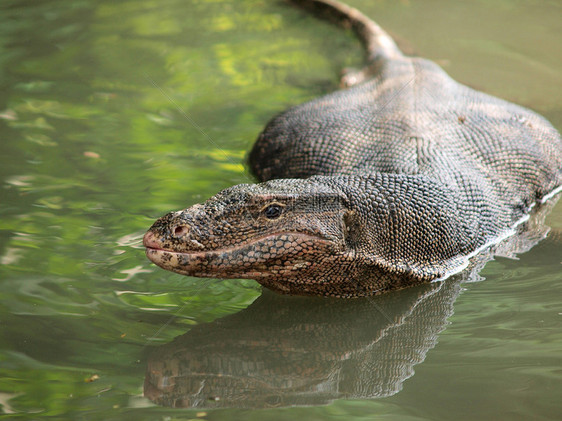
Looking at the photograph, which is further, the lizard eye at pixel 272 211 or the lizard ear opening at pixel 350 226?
the lizard ear opening at pixel 350 226

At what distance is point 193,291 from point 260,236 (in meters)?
0.91

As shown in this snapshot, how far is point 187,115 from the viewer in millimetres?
8875

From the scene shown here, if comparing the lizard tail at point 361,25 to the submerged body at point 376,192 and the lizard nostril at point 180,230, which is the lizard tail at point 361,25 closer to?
the submerged body at point 376,192

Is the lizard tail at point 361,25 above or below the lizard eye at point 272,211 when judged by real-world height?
above

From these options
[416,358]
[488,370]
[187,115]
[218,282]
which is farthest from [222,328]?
[187,115]

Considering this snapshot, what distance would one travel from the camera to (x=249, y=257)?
497 cm

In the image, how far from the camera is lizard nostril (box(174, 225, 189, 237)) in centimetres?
487

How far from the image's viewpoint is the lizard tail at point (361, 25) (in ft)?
31.9

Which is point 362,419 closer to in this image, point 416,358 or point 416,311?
point 416,358

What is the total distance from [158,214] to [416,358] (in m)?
2.79

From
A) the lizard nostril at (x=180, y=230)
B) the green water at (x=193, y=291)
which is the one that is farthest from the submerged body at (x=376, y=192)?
the green water at (x=193, y=291)

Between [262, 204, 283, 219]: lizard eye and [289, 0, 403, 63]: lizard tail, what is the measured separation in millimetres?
4818

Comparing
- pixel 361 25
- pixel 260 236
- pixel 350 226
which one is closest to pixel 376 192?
pixel 350 226

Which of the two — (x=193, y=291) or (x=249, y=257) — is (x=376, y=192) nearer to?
(x=249, y=257)
